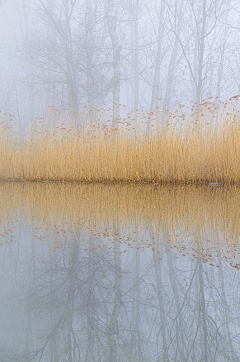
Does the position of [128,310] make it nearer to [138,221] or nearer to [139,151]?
[138,221]

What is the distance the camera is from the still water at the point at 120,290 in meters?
0.55

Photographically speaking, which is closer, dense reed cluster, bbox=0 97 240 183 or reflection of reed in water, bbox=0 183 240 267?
reflection of reed in water, bbox=0 183 240 267

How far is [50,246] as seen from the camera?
44.6 inches

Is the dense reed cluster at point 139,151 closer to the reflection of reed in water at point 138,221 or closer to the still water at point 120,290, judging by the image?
the reflection of reed in water at point 138,221

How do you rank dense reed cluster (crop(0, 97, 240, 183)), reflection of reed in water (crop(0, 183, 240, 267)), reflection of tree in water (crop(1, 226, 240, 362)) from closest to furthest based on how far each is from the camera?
reflection of tree in water (crop(1, 226, 240, 362)), reflection of reed in water (crop(0, 183, 240, 267)), dense reed cluster (crop(0, 97, 240, 183))

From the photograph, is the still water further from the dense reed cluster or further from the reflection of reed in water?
the dense reed cluster

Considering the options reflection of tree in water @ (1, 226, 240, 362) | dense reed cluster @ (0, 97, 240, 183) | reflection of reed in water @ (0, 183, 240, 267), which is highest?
dense reed cluster @ (0, 97, 240, 183)

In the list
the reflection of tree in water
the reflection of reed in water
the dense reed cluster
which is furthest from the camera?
the dense reed cluster

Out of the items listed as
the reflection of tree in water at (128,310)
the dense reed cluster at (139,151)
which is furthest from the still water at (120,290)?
the dense reed cluster at (139,151)

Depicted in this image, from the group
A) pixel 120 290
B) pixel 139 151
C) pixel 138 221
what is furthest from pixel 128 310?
pixel 139 151

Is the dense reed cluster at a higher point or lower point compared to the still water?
higher

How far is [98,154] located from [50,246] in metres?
2.62

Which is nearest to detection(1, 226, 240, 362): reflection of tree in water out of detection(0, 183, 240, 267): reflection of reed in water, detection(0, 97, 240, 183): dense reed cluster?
detection(0, 183, 240, 267): reflection of reed in water

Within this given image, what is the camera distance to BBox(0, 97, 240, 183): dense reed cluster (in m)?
3.29
